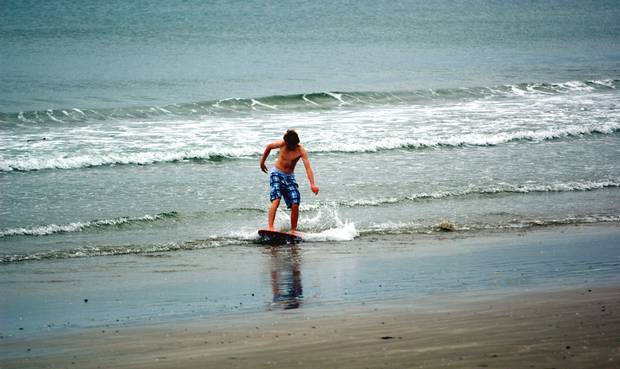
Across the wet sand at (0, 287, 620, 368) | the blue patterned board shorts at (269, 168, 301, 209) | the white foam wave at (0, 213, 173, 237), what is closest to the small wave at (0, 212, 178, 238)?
the white foam wave at (0, 213, 173, 237)

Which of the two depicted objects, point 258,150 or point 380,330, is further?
point 258,150

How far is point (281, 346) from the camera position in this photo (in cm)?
641

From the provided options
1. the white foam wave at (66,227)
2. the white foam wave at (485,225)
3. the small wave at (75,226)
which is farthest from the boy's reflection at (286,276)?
the white foam wave at (66,227)

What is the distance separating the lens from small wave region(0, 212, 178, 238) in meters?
11.7

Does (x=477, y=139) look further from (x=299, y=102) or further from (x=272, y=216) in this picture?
(x=272, y=216)

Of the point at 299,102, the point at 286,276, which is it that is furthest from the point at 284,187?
the point at 299,102

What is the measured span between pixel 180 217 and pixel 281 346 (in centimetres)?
650

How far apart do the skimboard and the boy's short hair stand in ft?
4.45

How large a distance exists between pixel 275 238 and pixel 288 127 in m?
9.72

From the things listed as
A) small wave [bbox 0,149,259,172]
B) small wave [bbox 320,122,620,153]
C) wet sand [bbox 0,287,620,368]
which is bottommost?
wet sand [bbox 0,287,620,368]

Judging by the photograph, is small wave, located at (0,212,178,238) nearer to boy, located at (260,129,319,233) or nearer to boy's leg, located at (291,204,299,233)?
boy, located at (260,129,319,233)

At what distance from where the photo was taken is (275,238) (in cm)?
1115

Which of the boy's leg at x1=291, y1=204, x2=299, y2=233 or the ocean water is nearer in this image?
the boy's leg at x1=291, y1=204, x2=299, y2=233

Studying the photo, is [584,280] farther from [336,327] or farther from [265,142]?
[265,142]
